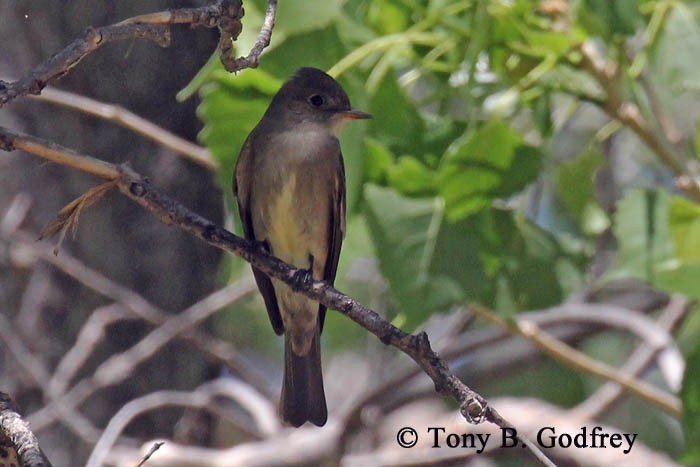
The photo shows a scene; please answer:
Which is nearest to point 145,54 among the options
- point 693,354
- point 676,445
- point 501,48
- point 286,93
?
point 286,93

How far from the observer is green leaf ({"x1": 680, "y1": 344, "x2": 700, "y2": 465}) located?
3059 mm

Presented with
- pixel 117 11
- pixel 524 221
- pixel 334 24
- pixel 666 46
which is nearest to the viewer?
pixel 334 24

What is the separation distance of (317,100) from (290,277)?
1.50m

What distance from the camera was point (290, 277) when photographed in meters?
2.22

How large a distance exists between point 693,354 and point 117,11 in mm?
2356

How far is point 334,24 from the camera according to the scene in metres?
3.03

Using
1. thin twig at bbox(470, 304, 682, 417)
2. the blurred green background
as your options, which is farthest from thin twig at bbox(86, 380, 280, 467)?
thin twig at bbox(470, 304, 682, 417)

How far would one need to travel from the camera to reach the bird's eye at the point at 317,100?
362 centimetres

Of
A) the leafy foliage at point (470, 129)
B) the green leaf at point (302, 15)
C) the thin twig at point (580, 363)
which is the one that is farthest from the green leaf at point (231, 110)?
the thin twig at point (580, 363)

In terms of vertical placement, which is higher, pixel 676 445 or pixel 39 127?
pixel 39 127

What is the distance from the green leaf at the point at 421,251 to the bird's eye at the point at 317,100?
19.0 inches

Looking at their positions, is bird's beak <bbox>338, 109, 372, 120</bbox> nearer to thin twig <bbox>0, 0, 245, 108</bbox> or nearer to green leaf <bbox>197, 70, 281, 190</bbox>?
green leaf <bbox>197, 70, 281, 190</bbox>

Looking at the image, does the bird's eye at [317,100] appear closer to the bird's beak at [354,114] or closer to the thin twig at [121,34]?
the bird's beak at [354,114]

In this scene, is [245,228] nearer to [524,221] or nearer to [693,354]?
[524,221]
